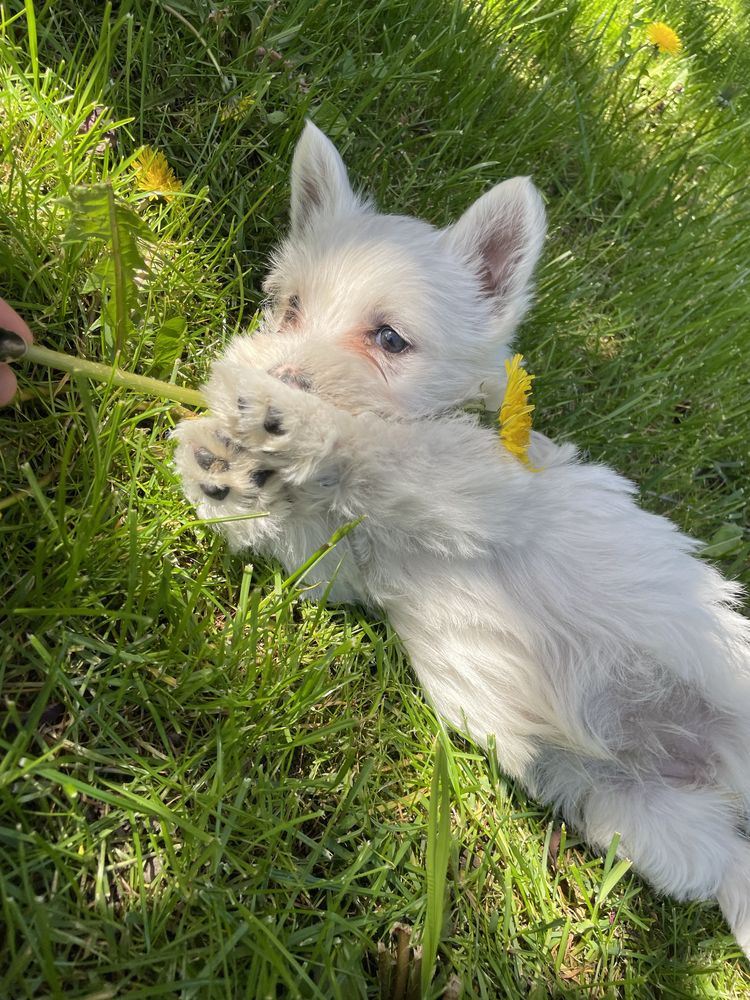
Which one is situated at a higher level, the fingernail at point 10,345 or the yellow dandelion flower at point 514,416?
the yellow dandelion flower at point 514,416

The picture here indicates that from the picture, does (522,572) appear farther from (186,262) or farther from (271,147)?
(271,147)

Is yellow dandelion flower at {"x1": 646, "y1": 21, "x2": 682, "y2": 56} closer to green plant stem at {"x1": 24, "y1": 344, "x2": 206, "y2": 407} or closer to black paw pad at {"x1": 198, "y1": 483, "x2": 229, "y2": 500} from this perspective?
green plant stem at {"x1": 24, "y1": 344, "x2": 206, "y2": 407}

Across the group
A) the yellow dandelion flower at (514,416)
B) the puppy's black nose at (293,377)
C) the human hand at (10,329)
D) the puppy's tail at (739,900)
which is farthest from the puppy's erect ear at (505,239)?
the puppy's tail at (739,900)

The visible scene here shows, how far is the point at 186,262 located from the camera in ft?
7.55

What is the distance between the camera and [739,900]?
2.13 meters

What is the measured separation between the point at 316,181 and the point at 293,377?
89 centimetres

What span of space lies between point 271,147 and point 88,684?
1.96m

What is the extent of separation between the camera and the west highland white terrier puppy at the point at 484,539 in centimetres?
177

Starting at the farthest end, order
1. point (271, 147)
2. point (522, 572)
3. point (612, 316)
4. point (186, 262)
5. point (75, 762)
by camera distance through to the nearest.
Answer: point (612, 316)
point (271, 147)
point (186, 262)
point (522, 572)
point (75, 762)

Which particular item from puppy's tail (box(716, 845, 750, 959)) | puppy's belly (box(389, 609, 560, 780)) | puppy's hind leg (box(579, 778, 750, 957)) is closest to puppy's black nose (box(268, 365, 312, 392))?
puppy's belly (box(389, 609, 560, 780))

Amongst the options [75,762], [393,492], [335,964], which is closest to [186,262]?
[393,492]

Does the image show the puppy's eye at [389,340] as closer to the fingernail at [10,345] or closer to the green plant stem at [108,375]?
the green plant stem at [108,375]

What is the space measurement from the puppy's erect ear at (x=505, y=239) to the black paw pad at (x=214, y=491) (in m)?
1.06

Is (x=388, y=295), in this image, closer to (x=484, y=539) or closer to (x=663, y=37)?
(x=484, y=539)
